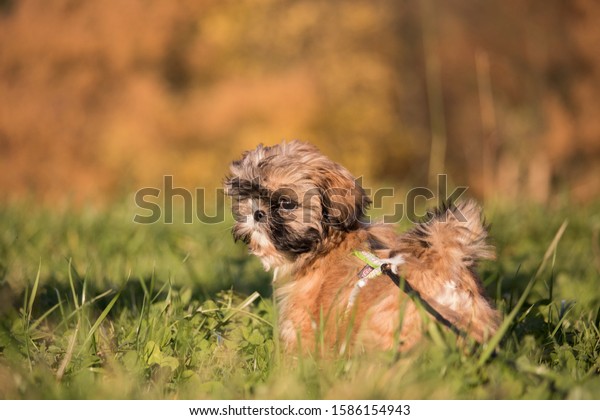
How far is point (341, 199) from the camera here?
10.1ft

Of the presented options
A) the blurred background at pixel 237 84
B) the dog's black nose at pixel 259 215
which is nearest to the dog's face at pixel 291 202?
the dog's black nose at pixel 259 215

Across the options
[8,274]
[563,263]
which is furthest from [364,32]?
[8,274]

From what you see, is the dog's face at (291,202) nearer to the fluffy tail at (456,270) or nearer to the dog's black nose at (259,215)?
the dog's black nose at (259,215)

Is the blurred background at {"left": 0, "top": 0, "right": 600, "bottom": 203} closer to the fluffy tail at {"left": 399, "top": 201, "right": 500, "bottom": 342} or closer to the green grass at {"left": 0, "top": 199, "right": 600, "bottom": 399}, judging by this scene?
the green grass at {"left": 0, "top": 199, "right": 600, "bottom": 399}

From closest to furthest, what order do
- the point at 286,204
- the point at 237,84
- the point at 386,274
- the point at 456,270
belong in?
the point at 456,270, the point at 386,274, the point at 286,204, the point at 237,84

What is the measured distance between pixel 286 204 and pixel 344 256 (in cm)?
33

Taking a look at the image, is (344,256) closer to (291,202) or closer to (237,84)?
(291,202)

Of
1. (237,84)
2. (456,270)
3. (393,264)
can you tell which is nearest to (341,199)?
(393,264)

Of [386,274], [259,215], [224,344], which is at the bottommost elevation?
[224,344]

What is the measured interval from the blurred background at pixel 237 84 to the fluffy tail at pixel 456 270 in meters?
9.06

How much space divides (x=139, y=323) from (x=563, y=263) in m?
3.02

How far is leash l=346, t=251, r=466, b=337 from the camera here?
8.17 feet

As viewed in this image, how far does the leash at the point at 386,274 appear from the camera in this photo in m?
2.49

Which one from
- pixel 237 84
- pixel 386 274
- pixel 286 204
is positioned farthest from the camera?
pixel 237 84
